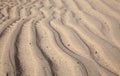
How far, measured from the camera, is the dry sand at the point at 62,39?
245cm

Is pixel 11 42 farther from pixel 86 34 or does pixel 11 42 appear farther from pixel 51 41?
pixel 86 34

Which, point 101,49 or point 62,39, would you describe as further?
point 62,39

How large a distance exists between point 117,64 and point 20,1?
3.39 meters

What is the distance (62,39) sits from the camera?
3094 mm

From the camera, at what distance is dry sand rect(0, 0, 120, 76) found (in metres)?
2.45

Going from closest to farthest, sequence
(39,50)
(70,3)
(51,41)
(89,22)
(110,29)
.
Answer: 1. (39,50)
2. (51,41)
3. (110,29)
4. (89,22)
5. (70,3)

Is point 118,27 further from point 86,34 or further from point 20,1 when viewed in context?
point 20,1

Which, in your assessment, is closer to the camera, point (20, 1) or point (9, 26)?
point (9, 26)

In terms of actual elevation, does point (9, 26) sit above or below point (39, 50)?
above

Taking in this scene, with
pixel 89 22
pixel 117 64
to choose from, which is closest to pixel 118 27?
pixel 89 22

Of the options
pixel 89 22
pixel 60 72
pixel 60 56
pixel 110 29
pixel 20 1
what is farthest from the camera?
pixel 20 1

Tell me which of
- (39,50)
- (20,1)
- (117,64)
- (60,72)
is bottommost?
(117,64)

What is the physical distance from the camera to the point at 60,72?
7.85 ft

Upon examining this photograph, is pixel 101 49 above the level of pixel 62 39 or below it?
below
